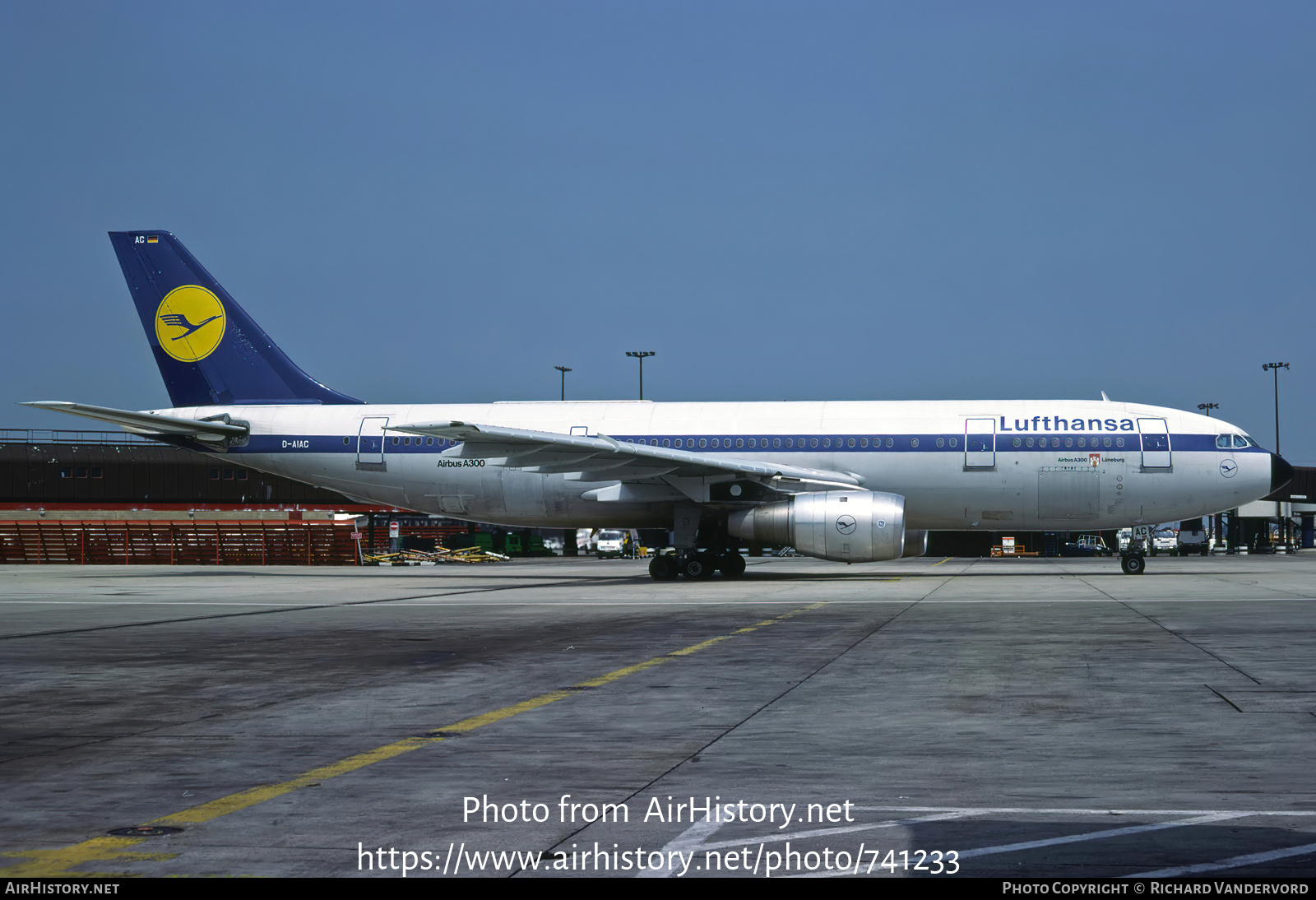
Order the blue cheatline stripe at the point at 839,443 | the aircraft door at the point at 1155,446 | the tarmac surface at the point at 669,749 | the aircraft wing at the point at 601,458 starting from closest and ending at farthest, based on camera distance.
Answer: the tarmac surface at the point at 669,749 < the aircraft wing at the point at 601,458 < the aircraft door at the point at 1155,446 < the blue cheatline stripe at the point at 839,443

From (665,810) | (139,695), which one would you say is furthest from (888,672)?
(139,695)

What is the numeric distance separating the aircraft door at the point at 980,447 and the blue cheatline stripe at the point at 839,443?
125 mm

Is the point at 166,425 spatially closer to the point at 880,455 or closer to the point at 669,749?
the point at 880,455

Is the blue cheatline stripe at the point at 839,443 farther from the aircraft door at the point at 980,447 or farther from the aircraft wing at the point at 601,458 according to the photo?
the aircraft wing at the point at 601,458

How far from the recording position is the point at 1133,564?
27734 millimetres

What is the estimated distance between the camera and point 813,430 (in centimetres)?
2714

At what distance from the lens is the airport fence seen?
43188mm

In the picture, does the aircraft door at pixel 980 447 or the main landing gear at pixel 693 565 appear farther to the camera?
the main landing gear at pixel 693 565

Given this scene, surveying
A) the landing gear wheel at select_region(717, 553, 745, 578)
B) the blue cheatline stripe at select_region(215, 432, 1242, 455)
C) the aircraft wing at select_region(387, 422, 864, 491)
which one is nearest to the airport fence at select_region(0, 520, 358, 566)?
the blue cheatline stripe at select_region(215, 432, 1242, 455)

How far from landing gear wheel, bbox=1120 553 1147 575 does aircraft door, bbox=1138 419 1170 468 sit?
2.64 meters

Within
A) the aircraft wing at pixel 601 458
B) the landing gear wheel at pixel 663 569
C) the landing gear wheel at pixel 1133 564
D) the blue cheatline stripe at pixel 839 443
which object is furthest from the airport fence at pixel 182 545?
the landing gear wheel at pixel 1133 564

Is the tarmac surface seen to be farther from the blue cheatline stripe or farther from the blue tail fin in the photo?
the blue tail fin

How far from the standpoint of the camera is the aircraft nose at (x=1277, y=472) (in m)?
26.8
